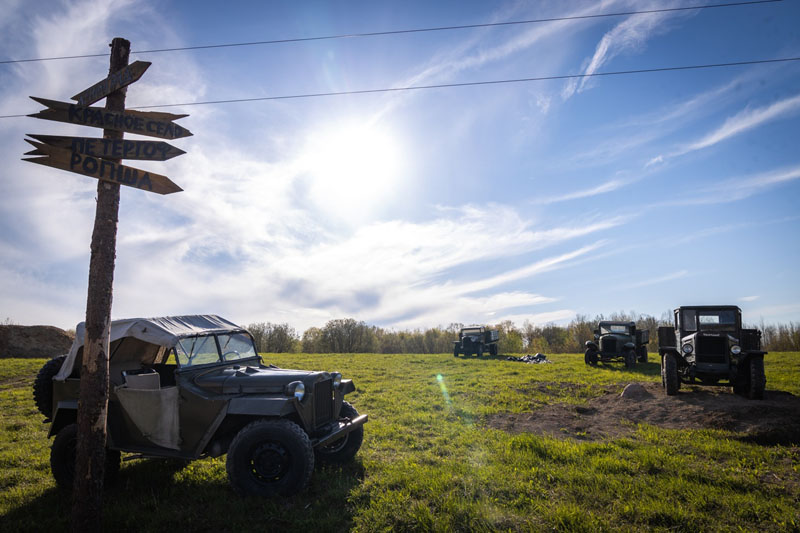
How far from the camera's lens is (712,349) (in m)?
10.7

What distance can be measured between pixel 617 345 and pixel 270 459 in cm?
1834

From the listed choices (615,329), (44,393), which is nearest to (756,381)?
(615,329)

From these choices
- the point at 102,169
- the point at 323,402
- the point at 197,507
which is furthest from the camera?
the point at 323,402

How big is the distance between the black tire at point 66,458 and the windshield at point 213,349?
4.98 feet

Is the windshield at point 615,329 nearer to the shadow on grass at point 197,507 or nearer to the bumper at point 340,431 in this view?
the bumper at point 340,431

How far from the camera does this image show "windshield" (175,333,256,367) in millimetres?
5605

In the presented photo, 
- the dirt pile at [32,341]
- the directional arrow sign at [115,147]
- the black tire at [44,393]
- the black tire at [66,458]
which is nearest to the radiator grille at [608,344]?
the black tire at [66,458]

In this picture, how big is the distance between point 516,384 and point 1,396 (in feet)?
52.6

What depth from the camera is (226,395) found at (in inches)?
209

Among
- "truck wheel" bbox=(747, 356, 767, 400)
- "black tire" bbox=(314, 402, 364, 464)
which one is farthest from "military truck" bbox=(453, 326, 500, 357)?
"black tire" bbox=(314, 402, 364, 464)

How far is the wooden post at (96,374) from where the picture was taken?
4184 millimetres

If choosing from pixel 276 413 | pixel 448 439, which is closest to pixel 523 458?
pixel 448 439

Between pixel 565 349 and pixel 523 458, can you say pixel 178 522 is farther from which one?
pixel 565 349

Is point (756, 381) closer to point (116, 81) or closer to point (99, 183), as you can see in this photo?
point (99, 183)
